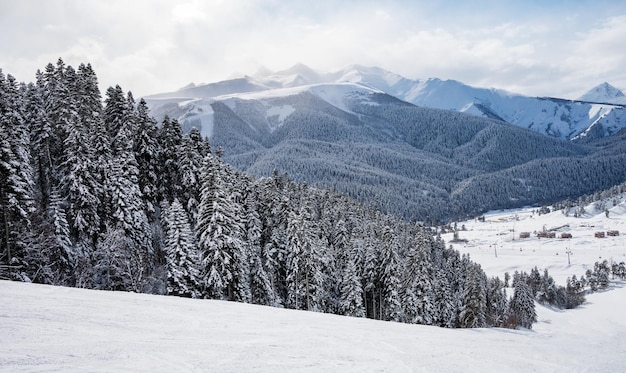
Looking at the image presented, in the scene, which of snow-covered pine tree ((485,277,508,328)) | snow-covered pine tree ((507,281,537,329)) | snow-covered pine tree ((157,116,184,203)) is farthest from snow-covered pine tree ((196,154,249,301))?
snow-covered pine tree ((507,281,537,329))

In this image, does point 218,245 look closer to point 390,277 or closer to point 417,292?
point 390,277

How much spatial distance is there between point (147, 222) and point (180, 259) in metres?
8.41

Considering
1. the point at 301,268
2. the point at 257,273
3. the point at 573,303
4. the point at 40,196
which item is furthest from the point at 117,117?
the point at 573,303

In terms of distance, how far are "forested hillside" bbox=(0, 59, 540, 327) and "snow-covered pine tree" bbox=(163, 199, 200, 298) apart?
107 mm

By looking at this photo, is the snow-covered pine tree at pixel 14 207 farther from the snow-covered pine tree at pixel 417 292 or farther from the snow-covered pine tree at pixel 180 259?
the snow-covered pine tree at pixel 417 292

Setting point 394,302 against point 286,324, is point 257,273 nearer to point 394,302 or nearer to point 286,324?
point 394,302

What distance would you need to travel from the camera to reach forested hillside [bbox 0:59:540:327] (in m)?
34.0

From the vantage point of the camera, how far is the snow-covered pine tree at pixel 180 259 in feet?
123

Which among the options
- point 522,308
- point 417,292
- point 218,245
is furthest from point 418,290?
point 522,308

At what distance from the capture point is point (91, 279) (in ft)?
113

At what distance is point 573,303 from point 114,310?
562ft

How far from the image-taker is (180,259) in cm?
3791

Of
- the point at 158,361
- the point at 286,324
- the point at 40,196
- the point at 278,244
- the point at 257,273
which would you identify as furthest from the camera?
the point at 278,244

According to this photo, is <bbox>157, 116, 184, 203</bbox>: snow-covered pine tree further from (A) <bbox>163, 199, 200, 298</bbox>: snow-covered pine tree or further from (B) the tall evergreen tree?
(B) the tall evergreen tree
